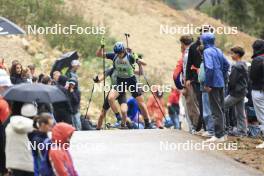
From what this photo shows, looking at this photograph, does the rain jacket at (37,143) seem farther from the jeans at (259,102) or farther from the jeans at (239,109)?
the jeans at (239,109)

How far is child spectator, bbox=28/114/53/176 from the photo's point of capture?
32.0 feet

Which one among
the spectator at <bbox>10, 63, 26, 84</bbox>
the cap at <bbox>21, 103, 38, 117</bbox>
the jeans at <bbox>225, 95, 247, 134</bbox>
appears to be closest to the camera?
the cap at <bbox>21, 103, 38, 117</bbox>

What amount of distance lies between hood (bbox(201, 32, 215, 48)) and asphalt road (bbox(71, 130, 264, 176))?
1.81m

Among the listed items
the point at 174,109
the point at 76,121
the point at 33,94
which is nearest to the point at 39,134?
the point at 33,94

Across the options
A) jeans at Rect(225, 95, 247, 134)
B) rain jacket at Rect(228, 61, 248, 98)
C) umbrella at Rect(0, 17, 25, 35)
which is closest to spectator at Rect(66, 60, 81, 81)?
jeans at Rect(225, 95, 247, 134)

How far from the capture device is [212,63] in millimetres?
14125

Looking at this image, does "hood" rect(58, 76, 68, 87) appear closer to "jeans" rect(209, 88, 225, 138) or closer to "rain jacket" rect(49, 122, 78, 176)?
"jeans" rect(209, 88, 225, 138)

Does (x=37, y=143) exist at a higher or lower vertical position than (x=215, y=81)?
lower

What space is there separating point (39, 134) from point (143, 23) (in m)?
32.2

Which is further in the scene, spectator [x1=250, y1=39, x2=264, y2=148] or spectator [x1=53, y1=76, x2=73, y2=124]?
spectator [x1=53, y1=76, x2=73, y2=124]

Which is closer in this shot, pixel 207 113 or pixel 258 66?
pixel 258 66

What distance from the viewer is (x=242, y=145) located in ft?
47.0

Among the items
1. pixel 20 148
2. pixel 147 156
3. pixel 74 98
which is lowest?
pixel 147 156

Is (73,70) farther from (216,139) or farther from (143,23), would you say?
(143,23)
